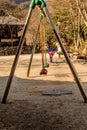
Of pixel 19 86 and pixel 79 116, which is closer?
pixel 79 116

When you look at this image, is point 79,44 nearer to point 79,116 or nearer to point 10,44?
point 10,44

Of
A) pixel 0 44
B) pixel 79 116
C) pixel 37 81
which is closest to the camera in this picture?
pixel 79 116

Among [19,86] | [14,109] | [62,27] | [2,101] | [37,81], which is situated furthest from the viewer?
[62,27]

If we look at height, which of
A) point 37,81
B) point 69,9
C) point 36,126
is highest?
point 36,126

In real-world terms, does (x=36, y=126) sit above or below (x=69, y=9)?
above

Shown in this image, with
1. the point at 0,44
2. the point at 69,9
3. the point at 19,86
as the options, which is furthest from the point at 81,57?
the point at 0,44

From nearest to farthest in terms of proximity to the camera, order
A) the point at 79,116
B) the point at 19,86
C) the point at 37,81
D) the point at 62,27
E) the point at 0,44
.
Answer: the point at 79,116, the point at 19,86, the point at 37,81, the point at 62,27, the point at 0,44

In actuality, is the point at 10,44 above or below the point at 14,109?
below

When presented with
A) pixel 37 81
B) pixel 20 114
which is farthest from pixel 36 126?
pixel 37 81

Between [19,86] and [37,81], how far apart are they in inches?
64.3

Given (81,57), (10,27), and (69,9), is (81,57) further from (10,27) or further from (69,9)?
(10,27)

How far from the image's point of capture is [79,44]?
30.2 metres

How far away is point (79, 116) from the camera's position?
6.33 metres

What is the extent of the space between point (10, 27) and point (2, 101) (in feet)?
96.7
